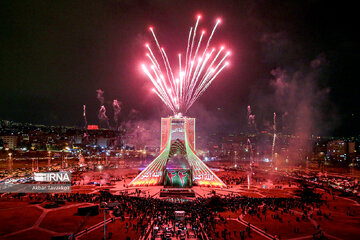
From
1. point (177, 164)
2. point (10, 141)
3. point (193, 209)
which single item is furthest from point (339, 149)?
point (10, 141)

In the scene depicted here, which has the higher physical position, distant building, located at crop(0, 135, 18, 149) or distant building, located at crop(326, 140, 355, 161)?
distant building, located at crop(0, 135, 18, 149)

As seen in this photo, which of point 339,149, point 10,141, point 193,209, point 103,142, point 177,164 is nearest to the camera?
point 193,209

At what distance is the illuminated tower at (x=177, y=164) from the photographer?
114ft

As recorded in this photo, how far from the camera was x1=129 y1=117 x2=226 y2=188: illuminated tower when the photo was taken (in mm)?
34625

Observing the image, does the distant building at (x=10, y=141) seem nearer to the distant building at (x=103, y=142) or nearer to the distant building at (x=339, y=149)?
the distant building at (x=103, y=142)

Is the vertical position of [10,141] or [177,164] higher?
[10,141]

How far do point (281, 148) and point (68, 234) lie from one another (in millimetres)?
105176

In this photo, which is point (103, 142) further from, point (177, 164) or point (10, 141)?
point (177, 164)

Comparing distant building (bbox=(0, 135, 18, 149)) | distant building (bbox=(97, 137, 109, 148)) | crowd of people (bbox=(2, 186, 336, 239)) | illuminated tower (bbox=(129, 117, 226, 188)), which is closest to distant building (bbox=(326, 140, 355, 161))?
illuminated tower (bbox=(129, 117, 226, 188))

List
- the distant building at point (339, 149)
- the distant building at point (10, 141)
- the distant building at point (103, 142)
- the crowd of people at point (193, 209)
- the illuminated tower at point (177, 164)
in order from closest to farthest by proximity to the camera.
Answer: the crowd of people at point (193, 209) → the illuminated tower at point (177, 164) → the distant building at point (339, 149) → the distant building at point (10, 141) → the distant building at point (103, 142)

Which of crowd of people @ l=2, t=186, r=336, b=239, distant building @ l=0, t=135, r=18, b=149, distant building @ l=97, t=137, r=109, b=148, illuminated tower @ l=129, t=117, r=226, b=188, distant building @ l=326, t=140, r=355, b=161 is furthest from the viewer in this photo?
distant building @ l=97, t=137, r=109, b=148

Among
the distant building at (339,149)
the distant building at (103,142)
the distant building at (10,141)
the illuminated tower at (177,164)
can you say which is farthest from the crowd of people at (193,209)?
the distant building at (103,142)

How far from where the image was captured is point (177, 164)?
120ft

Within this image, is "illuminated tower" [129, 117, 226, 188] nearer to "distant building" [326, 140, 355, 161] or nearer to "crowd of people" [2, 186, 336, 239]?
"crowd of people" [2, 186, 336, 239]
